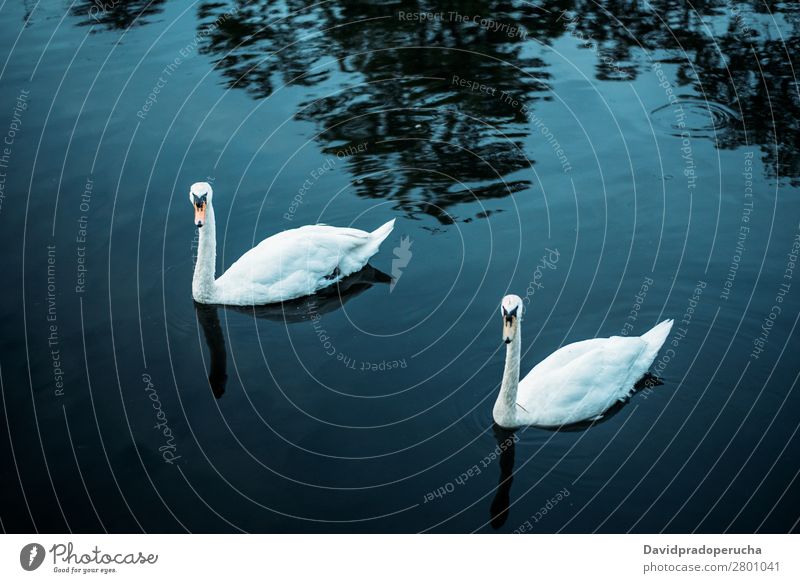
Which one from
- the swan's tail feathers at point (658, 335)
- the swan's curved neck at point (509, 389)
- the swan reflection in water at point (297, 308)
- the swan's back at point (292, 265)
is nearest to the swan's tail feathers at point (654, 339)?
the swan's tail feathers at point (658, 335)

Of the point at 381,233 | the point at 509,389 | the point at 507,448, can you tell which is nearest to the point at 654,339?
the point at 509,389

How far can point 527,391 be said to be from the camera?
42.5 ft

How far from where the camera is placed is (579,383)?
506 inches

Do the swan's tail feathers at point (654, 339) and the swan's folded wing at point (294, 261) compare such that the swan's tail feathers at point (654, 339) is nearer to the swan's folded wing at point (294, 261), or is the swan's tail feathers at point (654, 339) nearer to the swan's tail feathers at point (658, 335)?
the swan's tail feathers at point (658, 335)

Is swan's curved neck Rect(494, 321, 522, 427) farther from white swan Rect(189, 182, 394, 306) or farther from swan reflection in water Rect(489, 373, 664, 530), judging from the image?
white swan Rect(189, 182, 394, 306)

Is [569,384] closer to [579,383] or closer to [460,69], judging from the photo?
[579,383]

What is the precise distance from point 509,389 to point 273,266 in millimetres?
4624

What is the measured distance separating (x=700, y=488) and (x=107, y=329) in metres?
8.34

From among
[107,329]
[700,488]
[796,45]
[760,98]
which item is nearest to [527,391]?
[700,488]

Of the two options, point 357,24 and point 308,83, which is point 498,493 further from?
point 357,24

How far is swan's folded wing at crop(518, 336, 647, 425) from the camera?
12812mm

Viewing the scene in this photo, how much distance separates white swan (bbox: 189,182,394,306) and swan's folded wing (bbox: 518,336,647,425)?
410cm

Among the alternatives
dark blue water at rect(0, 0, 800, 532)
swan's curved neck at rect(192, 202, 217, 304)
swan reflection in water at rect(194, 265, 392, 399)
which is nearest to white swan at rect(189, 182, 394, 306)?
swan's curved neck at rect(192, 202, 217, 304)

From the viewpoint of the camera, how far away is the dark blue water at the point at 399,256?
12.0 metres
